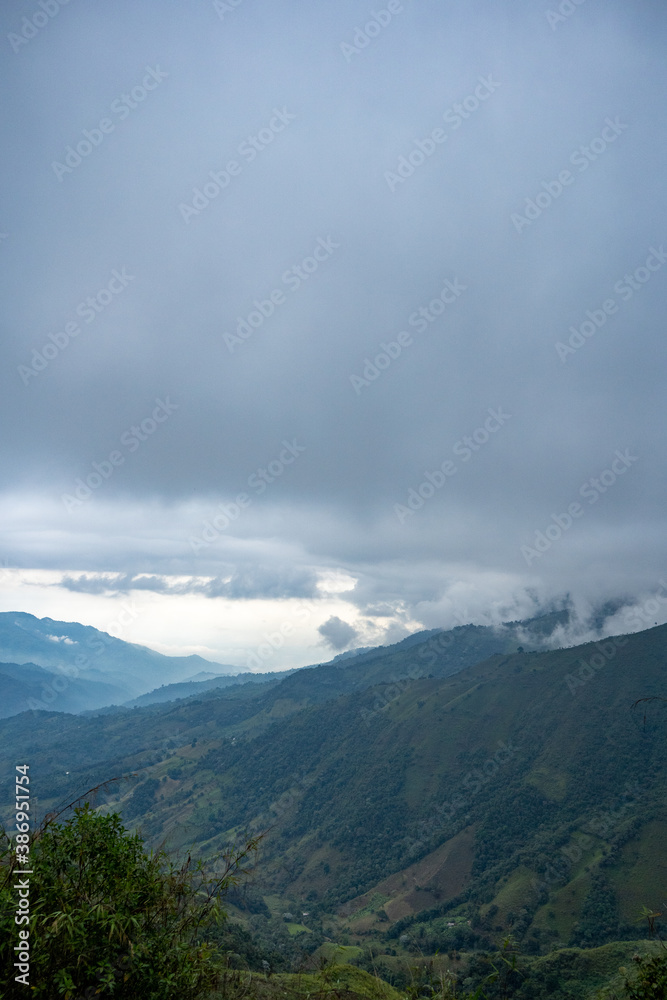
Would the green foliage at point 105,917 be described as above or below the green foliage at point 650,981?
above

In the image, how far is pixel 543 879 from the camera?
533ft

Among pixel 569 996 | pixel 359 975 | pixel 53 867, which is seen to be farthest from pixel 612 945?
pixel 53 867

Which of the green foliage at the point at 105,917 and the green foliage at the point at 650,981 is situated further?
the green foliage at the point at 650,981

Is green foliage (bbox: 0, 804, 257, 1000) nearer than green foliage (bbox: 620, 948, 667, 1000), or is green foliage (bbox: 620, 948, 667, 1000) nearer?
green foliage (bbox: 0, 804, 257, 1000)

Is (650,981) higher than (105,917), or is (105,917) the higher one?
(105,917)

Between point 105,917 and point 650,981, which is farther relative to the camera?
point 650,981

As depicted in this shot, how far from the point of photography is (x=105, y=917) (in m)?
8.94

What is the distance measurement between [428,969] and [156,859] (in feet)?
20.9

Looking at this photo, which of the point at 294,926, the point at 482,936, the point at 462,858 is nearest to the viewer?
the point at 482,936

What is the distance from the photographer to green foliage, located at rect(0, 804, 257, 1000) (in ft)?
27.7

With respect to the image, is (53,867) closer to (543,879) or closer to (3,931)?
(3,931)

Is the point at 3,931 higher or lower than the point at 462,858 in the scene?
higher

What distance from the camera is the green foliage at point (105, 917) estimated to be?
27.7 feet

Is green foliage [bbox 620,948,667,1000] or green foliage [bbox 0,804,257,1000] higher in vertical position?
green foliage [bbox 0,804,257,1000]
